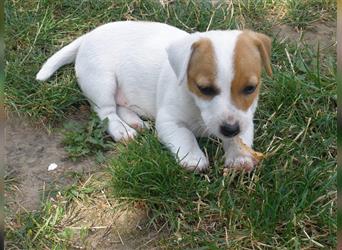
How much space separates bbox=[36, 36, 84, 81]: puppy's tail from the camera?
171 inches

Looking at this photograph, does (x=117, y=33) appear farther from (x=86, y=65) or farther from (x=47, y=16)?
(x=47, y=16)

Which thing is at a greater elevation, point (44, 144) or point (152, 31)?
point (152, 31)

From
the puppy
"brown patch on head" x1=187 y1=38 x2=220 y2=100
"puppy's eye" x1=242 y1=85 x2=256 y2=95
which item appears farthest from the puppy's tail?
"puppy's eye" x1=242 y1=85 x2=256 y2=95

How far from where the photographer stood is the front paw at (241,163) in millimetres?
3408

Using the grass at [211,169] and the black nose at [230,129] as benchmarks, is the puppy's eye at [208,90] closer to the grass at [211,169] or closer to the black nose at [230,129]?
the black nose at [230,129]

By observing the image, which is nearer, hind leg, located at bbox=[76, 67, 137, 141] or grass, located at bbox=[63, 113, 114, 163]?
grass, located at bbox=[63, 113, 114, 163]

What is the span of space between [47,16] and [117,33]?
1039 millimetres

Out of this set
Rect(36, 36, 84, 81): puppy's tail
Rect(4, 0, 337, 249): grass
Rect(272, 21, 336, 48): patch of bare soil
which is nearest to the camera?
Rect(4, 0, 337, 249): grass

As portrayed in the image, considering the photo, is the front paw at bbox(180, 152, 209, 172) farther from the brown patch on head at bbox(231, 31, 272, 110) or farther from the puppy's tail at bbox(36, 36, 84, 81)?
the puppy's tail at bbox(36, 36, 84, 81)

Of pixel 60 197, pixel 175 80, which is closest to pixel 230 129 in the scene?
pixel 175 80

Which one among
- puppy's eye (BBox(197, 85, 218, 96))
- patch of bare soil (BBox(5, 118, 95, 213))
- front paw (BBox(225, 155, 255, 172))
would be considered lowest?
patch of bare soil (BBox(5, 118, 95, 213))

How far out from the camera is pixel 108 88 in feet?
13.6

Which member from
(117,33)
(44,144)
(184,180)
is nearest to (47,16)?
(117,33)

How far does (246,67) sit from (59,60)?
1.93m
